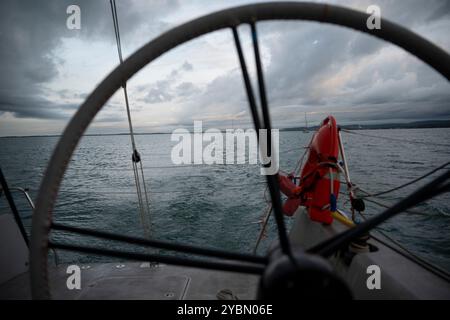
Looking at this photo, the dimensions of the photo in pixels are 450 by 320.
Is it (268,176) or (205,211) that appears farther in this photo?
(205,211)

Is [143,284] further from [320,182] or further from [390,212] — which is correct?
[390,212]

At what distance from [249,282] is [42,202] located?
1.73 metres

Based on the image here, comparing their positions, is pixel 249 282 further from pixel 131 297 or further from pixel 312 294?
pixel 312 294

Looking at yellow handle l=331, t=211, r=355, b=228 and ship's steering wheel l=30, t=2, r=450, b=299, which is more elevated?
ship's steering wheel l=30, t=2, r=450, b=299

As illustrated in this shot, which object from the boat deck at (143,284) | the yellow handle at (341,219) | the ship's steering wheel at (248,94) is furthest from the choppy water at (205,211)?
the ship's steering wheel at (248,94)

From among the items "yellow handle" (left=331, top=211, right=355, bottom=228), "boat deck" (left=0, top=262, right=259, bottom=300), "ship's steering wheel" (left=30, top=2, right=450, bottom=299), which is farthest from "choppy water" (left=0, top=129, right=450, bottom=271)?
"ship's steering wheel" (left=30, top=2, right=450, bottom=299)

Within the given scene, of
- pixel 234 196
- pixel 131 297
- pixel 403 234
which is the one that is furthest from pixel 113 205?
pixel 403 234

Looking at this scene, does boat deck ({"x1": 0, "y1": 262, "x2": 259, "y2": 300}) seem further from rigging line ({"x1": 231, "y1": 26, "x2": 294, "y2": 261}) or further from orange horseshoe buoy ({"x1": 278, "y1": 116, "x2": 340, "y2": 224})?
rigging line ({"x1": 231, "y1": 26, "x2": 294, "y2": 261})

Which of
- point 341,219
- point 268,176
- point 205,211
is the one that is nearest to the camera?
point 268,176

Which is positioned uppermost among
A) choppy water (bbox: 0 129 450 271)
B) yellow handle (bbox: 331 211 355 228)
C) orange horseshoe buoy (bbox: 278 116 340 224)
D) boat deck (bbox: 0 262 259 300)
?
orange horseshoe buoy (bbox: 278 116 340 224)

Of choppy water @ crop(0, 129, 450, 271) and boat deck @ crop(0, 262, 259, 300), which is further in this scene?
choppy water @ crop(0, 129, 450, 271)

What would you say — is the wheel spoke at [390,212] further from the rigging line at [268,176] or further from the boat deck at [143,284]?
the boat deck at [143,284]

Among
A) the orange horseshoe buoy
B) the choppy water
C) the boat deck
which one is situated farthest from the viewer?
the choppy water

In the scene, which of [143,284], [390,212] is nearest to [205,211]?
[143,284]
